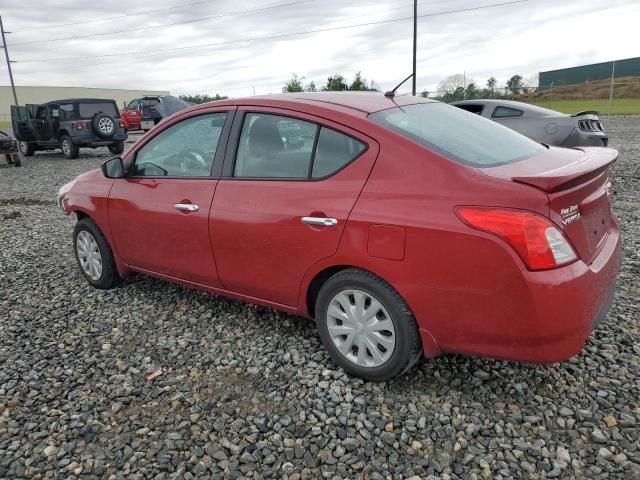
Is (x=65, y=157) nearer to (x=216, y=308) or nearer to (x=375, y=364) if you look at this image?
(x=216, y=308)

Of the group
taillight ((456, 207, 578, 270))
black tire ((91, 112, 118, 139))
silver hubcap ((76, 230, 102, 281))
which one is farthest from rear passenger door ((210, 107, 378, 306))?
black tire ((91, 112, 118, 139))

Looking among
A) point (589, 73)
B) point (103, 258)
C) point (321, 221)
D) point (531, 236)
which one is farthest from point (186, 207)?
point (589, 73)

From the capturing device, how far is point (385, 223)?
258cm

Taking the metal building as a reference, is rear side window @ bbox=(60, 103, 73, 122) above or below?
below

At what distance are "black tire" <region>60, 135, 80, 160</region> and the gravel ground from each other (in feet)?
46.9

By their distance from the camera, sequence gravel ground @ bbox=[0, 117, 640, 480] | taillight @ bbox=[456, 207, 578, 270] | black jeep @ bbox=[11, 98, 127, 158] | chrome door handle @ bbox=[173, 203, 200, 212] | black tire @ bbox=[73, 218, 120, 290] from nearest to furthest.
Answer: taillight @ bbox=[456, 207, 578, 270] < gravel ground @ bbox=[0, 117, 640, 480] < chrome door handle @ bbox=[173, 203, 200, 212] < black tire @ bbox=[73, 218, 120, 290] < black jeep @ bbox=[11, 98, 127, 158]

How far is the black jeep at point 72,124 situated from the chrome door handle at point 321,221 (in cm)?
1538

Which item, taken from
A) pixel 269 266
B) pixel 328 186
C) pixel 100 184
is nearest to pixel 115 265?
pixel 100 184

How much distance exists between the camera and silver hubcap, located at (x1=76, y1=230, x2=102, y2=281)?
14.9 feet

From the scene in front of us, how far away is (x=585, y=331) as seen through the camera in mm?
2408

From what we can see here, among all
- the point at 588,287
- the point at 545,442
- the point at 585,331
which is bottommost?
the point at 545,442

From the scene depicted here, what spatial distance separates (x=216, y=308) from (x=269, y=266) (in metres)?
1.13

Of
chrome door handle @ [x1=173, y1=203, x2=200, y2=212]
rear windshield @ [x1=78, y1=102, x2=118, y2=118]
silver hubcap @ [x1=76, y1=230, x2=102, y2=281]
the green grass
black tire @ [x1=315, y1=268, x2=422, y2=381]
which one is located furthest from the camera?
the green grass

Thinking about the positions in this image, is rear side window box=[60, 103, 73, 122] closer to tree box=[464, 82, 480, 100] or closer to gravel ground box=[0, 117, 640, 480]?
gravel ground box=[0, 117, 640, 480]
